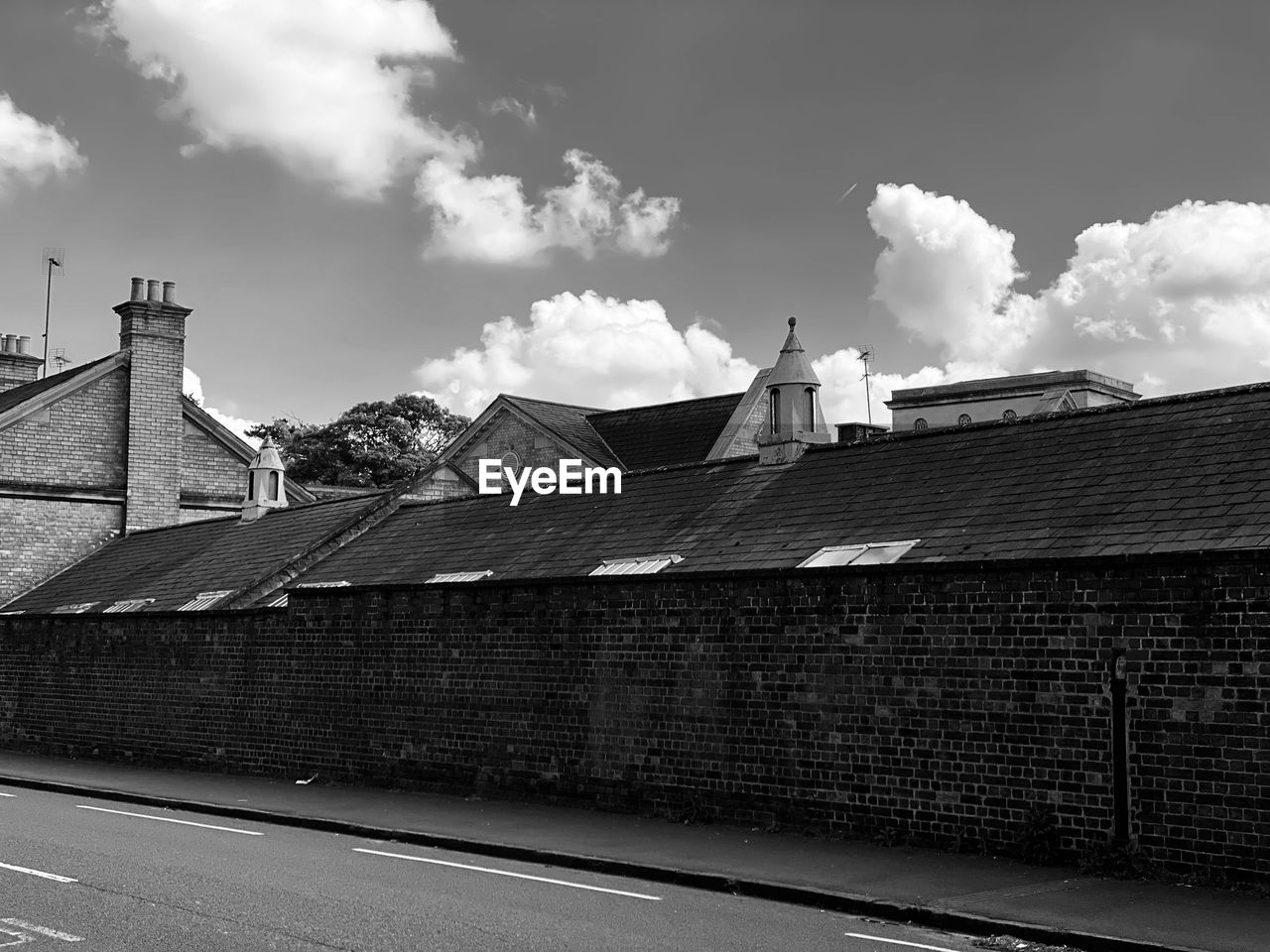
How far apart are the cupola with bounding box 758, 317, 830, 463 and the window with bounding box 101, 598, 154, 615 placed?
42.9 feet

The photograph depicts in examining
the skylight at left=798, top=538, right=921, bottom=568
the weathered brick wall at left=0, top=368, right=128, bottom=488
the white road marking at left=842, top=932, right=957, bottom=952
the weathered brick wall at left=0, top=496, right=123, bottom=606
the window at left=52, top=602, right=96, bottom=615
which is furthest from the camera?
the weathered brick wall at left=0, top=368, right=128, bottom=488

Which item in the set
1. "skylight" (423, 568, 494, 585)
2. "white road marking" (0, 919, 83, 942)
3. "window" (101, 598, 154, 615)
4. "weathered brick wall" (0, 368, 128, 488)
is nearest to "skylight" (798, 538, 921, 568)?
"skylight" (423, 568, 494, 585)

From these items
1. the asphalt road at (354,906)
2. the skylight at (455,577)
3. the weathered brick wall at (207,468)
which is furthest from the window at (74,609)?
the asphalt road at (354,906)

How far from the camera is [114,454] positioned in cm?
3256

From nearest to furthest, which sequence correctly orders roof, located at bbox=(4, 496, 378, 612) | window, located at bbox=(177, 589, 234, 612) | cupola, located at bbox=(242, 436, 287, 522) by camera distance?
1. window, located at bbox=(177, 589, 234, 612)
2. roof, located at bbox=(4, 496, 378, 612)
3. cupola, located at bbox=(242, 436, 287, 522)

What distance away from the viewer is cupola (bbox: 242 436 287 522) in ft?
97.7

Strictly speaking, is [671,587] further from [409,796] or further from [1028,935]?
[1028,935]

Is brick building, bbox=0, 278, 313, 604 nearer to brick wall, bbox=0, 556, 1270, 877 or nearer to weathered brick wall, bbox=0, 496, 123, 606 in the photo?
weathered brick wall, bbox=0, 496, 123, 606

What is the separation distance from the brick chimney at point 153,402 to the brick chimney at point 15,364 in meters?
9.61

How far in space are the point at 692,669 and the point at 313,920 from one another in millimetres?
6919

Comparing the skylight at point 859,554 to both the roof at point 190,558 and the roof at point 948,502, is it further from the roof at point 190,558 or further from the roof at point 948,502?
the roof at point 190,558

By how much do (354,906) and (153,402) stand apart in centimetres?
2550

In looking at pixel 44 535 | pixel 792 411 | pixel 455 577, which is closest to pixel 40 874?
pixel 455 577

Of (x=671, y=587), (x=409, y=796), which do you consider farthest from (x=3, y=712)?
(x=671, y=587)
